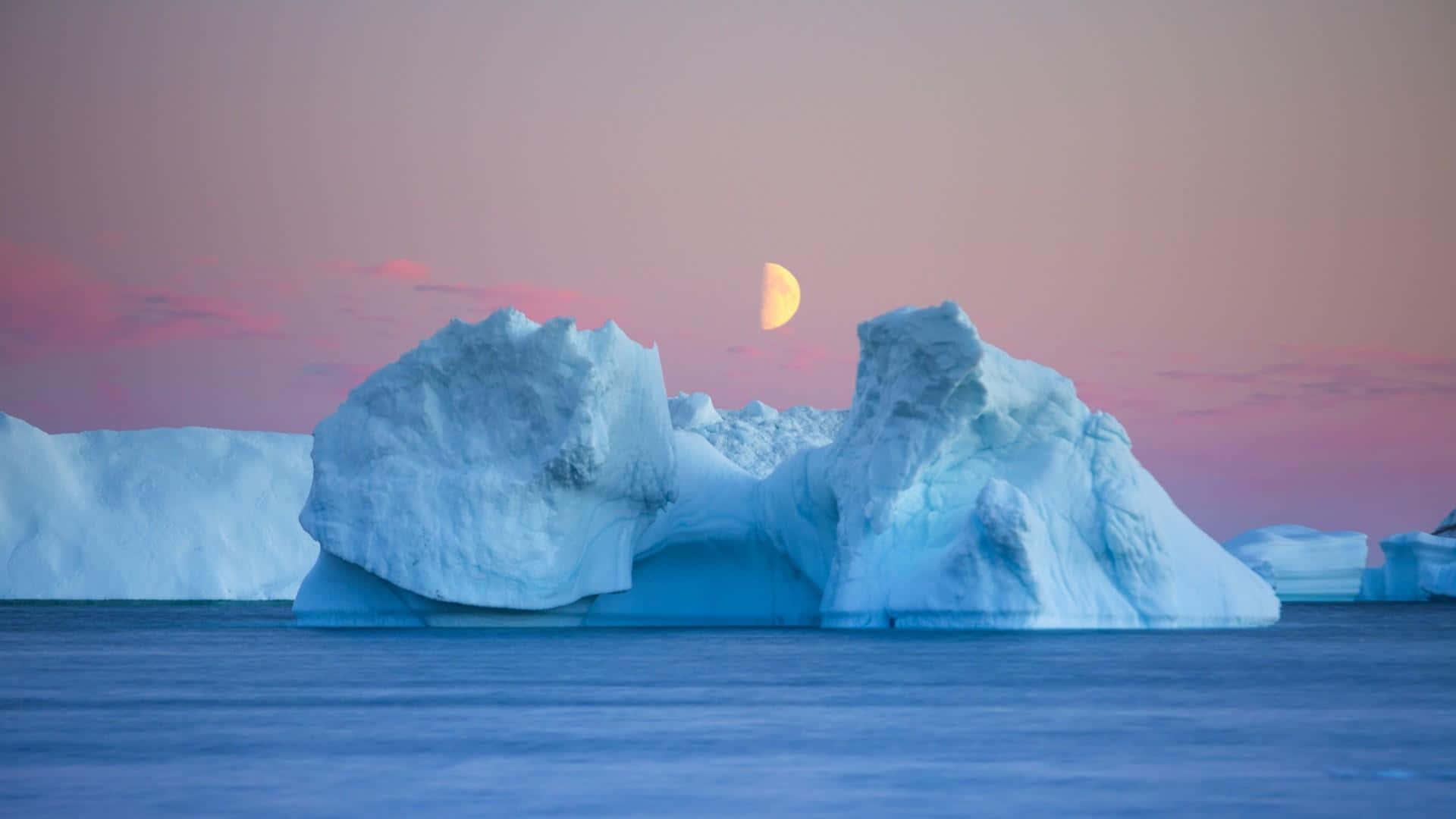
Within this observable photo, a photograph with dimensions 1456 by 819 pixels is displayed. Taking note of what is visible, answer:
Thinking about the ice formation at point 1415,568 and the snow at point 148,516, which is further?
the snow at point 148,516

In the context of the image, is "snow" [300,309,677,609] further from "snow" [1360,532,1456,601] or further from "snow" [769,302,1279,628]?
"snow" [1360,532,1456,601]

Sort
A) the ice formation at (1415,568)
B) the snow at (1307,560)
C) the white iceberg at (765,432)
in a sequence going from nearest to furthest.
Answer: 1. the white iceberg at (765,432)
2. the snow at (1307,560)
3. the ice formation at (1415,568)

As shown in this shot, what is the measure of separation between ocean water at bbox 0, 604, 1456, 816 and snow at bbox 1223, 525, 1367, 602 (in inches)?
1072

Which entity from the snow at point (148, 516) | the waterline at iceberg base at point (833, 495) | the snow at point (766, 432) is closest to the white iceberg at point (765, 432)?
the snow at point (766, 432)

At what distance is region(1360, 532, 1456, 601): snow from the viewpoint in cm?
5038

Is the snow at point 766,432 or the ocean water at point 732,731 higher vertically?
the snow at point 766,432

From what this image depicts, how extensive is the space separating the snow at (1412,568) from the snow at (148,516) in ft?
107

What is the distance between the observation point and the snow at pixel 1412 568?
50375 millimetres

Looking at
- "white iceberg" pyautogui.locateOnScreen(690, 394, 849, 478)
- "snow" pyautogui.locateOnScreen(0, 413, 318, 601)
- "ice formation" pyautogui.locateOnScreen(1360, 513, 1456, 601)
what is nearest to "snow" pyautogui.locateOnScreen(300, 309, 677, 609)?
"white iceberg" pyautogui.locateOnScreen(690, 394, 849, 478)

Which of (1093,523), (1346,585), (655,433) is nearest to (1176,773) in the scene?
(1093,523)

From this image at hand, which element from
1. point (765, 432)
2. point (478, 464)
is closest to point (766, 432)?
point (765, 432)

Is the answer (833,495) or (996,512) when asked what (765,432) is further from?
(996,512)

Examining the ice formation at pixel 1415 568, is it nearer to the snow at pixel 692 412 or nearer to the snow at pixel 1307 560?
the snow at pixel 1307 560

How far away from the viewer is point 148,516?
173 feet
